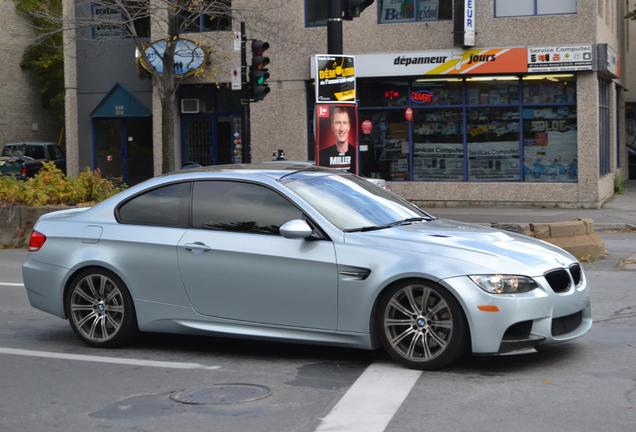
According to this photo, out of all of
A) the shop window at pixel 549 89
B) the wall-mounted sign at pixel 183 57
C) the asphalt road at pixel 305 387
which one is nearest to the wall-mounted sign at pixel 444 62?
the shop window at pixel 549 89

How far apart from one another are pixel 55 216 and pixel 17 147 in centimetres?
2704

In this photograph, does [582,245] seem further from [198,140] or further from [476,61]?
[198,140]

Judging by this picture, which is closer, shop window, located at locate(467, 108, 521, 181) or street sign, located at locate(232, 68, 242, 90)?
street sign, located at locate(232, 68, 242, 90)

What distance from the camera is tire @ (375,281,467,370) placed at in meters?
7.10

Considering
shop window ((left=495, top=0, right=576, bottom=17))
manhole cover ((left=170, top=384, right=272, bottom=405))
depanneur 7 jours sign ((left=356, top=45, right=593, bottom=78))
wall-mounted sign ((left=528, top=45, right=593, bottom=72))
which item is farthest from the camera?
shop window ((left=495, top=0, right=576, bottom=17))

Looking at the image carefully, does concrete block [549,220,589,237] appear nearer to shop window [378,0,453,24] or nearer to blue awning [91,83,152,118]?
shop window [378,0,453,24]

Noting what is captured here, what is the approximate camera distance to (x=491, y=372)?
23.7ft

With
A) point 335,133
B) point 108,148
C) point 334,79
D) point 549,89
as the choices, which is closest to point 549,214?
point 549,89

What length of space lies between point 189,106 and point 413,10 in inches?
291

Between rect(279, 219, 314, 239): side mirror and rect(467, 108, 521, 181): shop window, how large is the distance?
60.0 ft

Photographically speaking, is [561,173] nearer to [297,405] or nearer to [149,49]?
[149,49]

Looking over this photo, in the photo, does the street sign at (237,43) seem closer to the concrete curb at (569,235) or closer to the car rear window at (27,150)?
the concrete curb at (569,235)

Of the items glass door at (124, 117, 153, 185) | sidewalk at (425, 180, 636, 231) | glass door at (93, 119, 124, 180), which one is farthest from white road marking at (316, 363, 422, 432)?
glass door at (93, 119, 124, 180)

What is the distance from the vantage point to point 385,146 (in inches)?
1042
